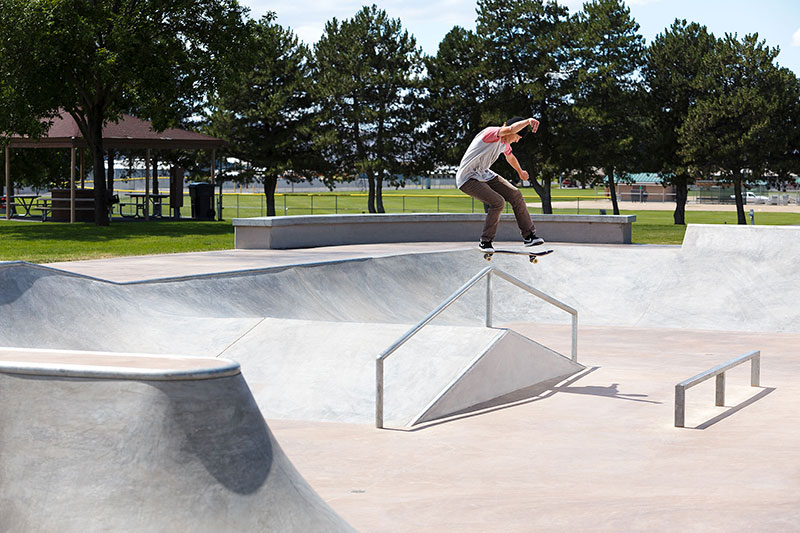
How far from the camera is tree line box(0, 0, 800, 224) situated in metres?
40.1

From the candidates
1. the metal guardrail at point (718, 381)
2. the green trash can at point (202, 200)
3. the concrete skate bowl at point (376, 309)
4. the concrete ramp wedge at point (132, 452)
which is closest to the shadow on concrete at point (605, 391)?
the concrete skate bowl at point (376, 309)

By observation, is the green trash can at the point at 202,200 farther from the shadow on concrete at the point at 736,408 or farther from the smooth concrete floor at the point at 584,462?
the shadow on concrete at the point at 736,408

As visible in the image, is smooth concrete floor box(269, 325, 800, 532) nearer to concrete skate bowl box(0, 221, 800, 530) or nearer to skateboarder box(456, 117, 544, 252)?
concrete skate bowl box(0, 221, 800, 530)

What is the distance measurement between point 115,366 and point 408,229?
19.5 metres

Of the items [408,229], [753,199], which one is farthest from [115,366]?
[753,199]

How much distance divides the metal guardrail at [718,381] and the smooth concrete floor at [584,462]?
0.16 meters

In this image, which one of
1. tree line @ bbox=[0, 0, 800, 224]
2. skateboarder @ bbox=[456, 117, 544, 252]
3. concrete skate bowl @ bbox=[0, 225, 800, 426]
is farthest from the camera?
tree line @ bbox=[0, 0, 800, 224]

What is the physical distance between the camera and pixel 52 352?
5.01 m

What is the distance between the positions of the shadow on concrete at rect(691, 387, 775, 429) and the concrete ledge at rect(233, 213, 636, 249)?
12198 millimetres

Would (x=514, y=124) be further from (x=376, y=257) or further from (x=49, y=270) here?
(x=376, y=257)

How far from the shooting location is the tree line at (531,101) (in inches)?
1580

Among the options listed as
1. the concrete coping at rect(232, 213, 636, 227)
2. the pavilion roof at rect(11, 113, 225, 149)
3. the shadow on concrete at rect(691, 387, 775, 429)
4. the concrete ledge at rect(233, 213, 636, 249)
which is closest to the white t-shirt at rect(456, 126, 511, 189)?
the shadow on concrete at rect(691, 387, 775, 429)

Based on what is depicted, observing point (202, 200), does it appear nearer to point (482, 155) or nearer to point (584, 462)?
point (482, 155)

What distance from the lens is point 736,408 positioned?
973cm
